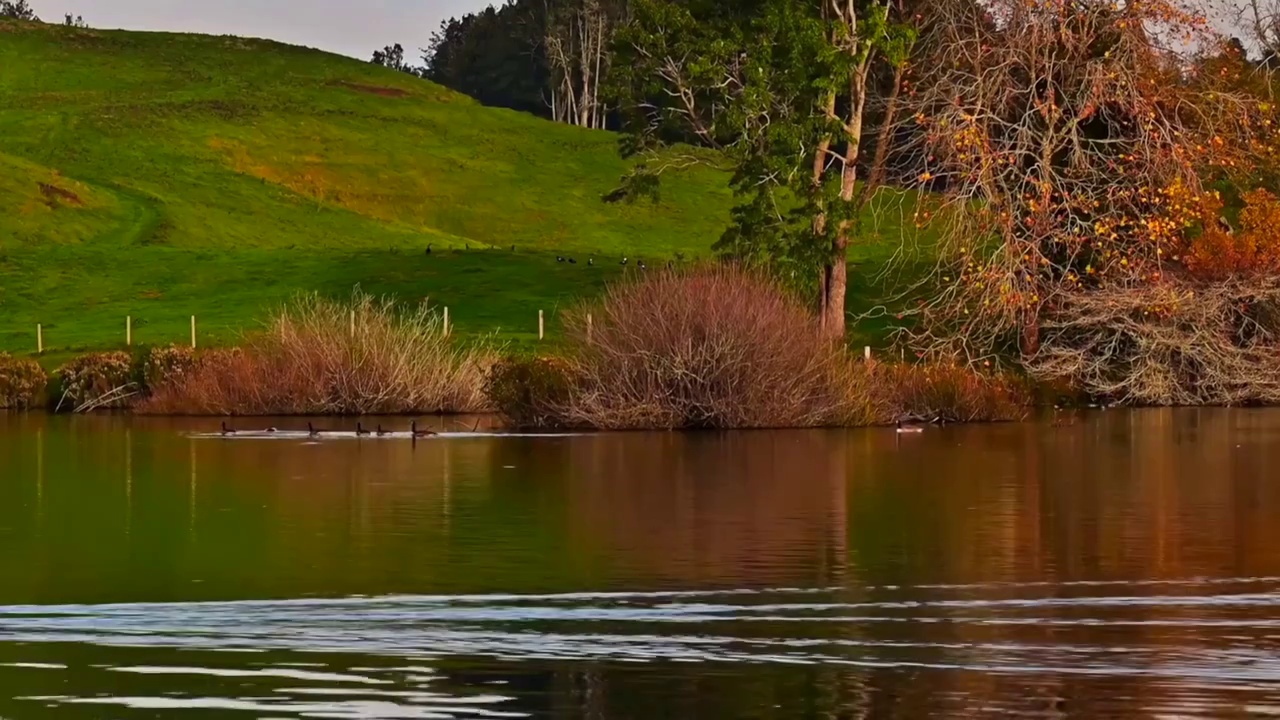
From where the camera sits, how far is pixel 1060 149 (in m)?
53.5

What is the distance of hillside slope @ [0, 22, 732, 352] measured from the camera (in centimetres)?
8288

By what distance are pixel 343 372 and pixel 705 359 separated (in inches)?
418

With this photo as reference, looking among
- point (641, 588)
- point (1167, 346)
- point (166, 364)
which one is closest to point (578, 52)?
point (166, 364)

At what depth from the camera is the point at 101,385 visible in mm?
55125

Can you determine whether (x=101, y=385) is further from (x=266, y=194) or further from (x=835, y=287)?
(x=266, y=194)

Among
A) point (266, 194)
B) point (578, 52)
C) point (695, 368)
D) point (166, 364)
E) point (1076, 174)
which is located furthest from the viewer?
point (578, 52)

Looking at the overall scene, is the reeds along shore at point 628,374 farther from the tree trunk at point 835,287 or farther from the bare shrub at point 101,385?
the tree trunk at point 835,287

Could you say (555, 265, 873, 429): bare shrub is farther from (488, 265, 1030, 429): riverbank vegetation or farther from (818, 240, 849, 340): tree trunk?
(818, 240, 849, 340): tree trunk

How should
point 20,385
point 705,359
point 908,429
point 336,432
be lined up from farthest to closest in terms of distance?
point 20,385, point 908,429, point 336,432, point 705,359

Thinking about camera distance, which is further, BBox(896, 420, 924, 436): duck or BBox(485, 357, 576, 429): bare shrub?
BBox(485, 357, 576, 429): bare shrub

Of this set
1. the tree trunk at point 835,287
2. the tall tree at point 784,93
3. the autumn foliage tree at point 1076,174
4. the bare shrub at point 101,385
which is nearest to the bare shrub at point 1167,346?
the autumn foliage tree at point 1076,174

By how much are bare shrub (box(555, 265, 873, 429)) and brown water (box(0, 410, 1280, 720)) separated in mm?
7735

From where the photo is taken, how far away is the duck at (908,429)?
43844 millimetres

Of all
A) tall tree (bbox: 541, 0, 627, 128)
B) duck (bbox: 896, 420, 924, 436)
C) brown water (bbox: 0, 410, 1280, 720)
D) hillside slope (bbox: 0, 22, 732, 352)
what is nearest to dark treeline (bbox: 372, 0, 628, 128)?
tall tree (bbox: 541, 0, 627, 128)
